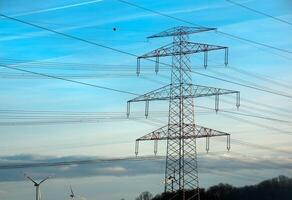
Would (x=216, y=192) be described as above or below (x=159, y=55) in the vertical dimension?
below

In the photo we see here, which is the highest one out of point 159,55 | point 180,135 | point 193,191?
point 159,55

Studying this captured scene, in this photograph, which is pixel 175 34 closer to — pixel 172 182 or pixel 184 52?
pixel 184 52

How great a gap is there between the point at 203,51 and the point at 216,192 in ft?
251

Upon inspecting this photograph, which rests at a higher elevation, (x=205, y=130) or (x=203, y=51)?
(x=203, y=51)

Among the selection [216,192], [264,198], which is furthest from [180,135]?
[264,198]

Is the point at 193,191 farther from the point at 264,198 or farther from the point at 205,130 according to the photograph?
the point at 264,198

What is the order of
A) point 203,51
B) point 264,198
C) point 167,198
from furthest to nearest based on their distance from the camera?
point 264,198
point 167,198
point 203,51

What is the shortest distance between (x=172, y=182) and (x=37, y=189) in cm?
1690

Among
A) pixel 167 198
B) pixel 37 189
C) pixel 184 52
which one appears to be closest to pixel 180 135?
pixel 184 52

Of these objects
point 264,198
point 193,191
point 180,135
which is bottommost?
point 264,198

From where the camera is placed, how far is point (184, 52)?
2506 inches

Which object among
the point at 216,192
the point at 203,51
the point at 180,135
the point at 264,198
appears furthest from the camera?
the point at 264,198

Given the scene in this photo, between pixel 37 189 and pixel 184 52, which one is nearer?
pixel 184 52

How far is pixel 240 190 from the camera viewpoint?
160m
